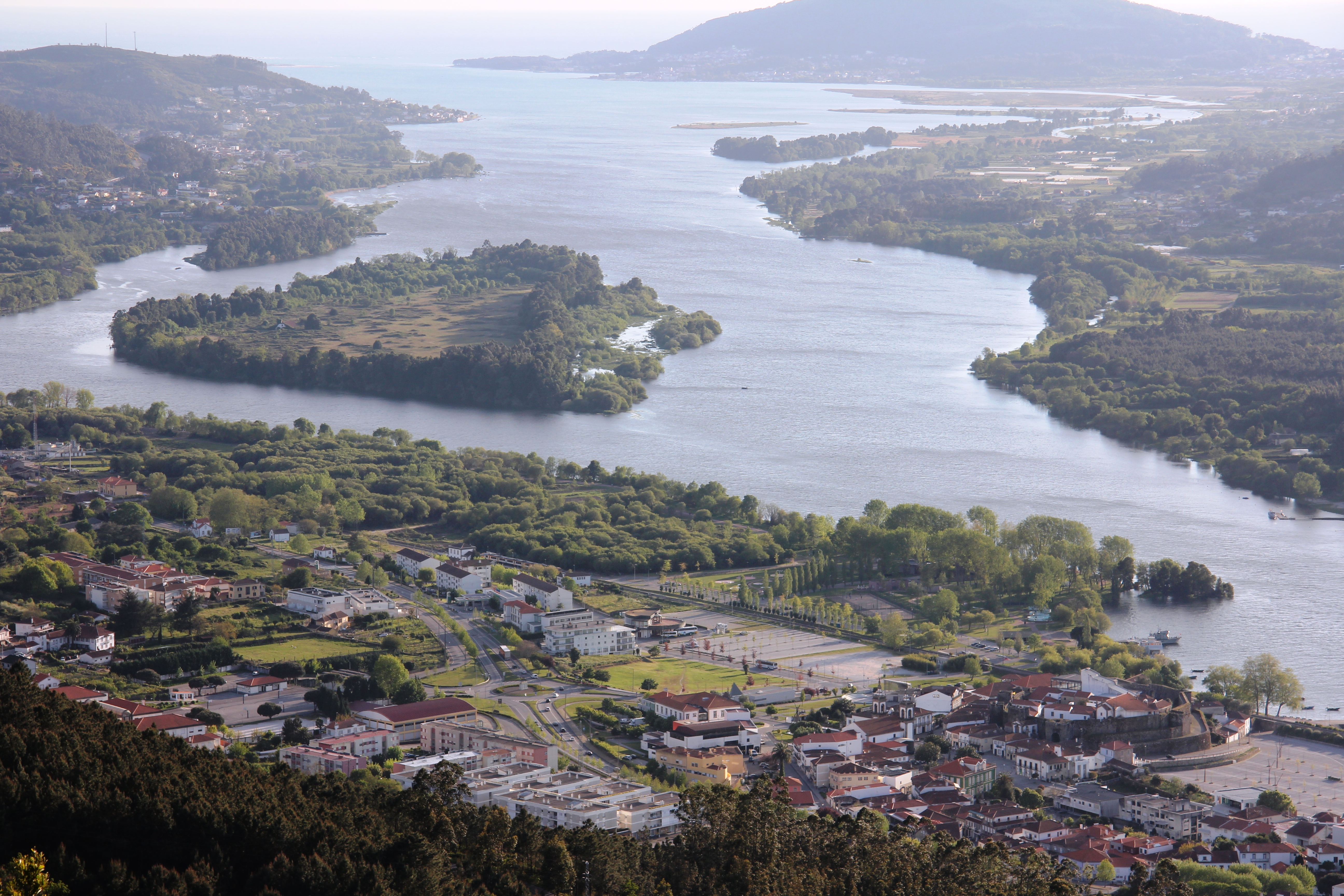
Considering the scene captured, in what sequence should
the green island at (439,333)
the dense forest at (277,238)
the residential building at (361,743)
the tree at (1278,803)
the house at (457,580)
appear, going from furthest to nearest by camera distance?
the dense forest at (277,238) → the green island at (439,333) → the house at (457,580) → the residential building at (361,743) → the tree at (1278,803)

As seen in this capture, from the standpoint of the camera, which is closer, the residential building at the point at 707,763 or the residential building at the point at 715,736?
the residential building at the point at 707,763

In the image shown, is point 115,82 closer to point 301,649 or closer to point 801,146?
point 801,146

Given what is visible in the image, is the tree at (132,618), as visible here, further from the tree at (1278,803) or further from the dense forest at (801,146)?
the dense forest at (801,146)

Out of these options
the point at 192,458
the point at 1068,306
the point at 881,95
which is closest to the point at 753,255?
the point at 1068,306

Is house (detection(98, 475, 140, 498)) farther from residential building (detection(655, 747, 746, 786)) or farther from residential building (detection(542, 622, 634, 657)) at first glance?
residential building (detection(655, 747, 746, 786))

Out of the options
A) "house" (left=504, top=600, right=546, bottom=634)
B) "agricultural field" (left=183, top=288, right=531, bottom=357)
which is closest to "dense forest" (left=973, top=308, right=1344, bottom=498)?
"agricultural field" (left=183, top=288, right=531, bottom=357)

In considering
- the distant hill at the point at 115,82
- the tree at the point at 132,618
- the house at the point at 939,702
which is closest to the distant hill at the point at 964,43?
the distant hill at the point at 115,82
